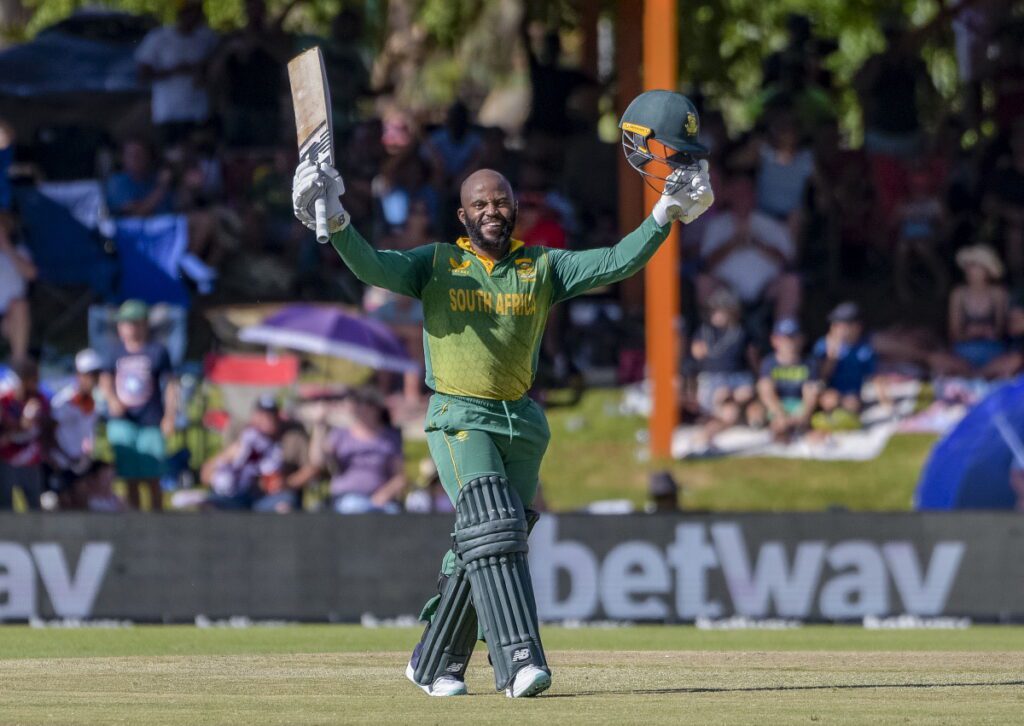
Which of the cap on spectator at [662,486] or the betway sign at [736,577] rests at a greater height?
the cap on spectator at [662,486]

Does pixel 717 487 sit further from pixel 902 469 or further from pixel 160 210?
pixel 160 210

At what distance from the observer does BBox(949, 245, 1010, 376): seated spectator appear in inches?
666

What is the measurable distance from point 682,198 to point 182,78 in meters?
11.1

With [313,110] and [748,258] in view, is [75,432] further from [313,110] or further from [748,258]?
[313,110]

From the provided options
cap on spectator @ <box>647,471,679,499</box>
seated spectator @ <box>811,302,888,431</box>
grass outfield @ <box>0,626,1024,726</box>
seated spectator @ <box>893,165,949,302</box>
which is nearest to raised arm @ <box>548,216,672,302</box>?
grass outfield @ <box>0,626,1024,726</box>

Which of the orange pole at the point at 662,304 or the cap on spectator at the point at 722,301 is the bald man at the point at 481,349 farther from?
the cap on spectator at the point at 722,301

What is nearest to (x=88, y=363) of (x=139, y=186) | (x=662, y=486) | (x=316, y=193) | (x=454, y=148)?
(x=139, y=186)

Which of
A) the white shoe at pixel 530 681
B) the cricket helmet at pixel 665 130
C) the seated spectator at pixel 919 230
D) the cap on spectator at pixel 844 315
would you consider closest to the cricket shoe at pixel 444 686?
the white shoe at pixel 530 681

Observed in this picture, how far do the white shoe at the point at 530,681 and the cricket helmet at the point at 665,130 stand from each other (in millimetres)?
1878

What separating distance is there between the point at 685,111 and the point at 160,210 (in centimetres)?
1041

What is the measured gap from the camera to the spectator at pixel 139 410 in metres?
15.2

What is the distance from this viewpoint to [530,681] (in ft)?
23.9

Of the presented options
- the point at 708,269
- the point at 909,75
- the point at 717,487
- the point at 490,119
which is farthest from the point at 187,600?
the point at 490,119

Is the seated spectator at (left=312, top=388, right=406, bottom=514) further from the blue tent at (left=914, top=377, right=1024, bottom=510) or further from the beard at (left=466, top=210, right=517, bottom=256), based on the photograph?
the beard at (left=466, top=210, right=517, bottom=256)
